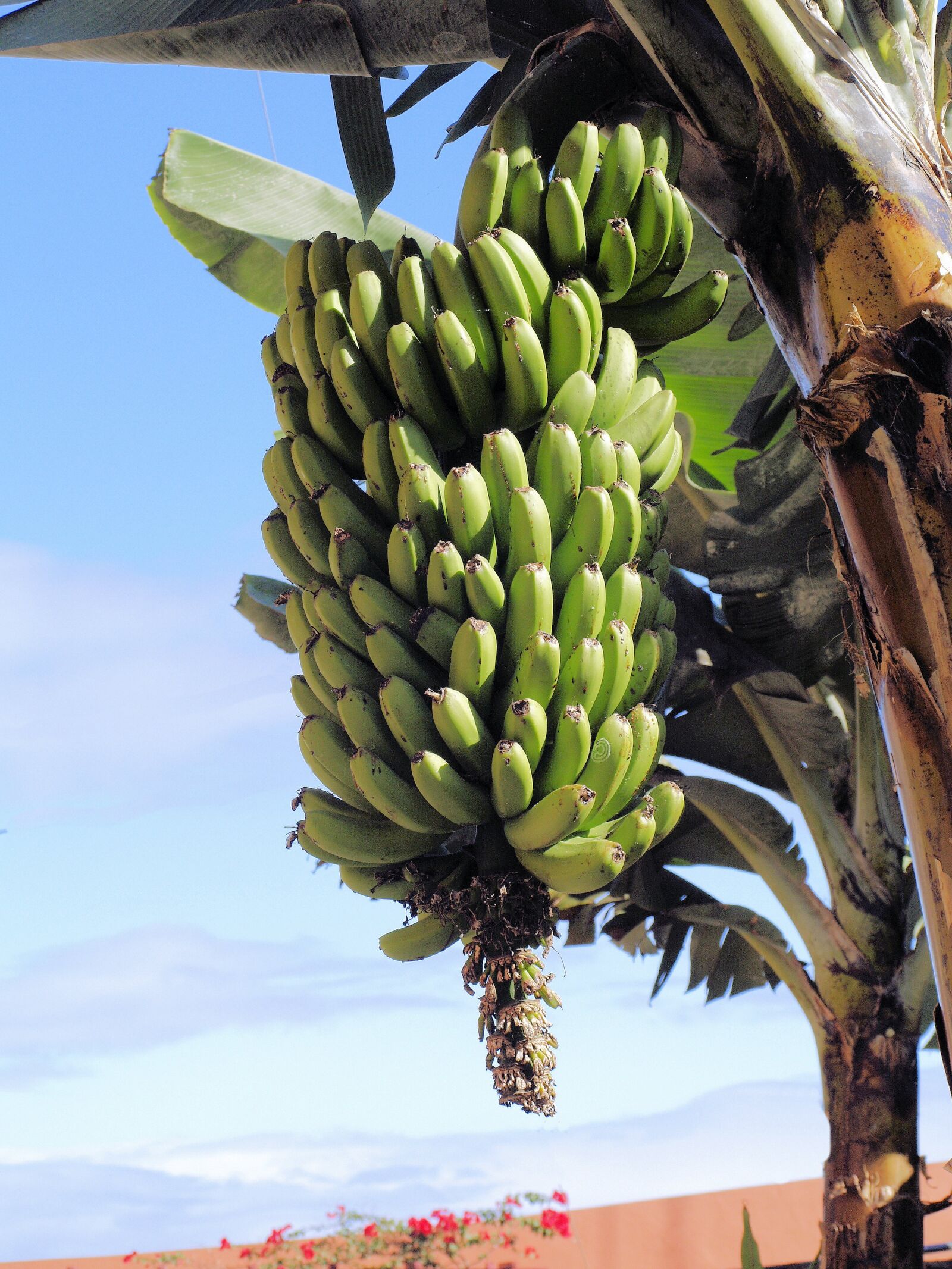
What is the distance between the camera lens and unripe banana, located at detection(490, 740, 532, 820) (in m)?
1.12

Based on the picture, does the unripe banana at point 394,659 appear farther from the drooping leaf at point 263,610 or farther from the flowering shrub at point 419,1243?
the flowering shrub at point 419,1243

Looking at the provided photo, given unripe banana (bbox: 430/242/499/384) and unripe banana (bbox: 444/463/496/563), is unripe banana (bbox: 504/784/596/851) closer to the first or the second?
unripe banana (bbox: 444/463/496/563)

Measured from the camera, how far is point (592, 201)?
1.54m

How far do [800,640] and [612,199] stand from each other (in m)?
1.84

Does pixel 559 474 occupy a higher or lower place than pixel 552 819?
higher

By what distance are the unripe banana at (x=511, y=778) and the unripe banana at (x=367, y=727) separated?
144 millimetres

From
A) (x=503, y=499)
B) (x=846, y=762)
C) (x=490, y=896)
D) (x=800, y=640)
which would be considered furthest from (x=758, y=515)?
(x=490, y=896)

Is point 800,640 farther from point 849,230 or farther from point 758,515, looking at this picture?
point 849,230

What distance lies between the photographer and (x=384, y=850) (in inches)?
50.9

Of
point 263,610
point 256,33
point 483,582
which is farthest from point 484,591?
point 263,610

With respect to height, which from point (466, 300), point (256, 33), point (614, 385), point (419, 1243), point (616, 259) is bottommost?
point (419, 1243)

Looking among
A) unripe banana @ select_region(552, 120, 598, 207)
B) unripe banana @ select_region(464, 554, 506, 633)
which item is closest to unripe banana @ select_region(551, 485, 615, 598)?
unripe banana @ select_region(464, 554, 506, 633)

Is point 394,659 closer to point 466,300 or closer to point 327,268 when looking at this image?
point 466,300

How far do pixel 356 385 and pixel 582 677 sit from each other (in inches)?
21.4
